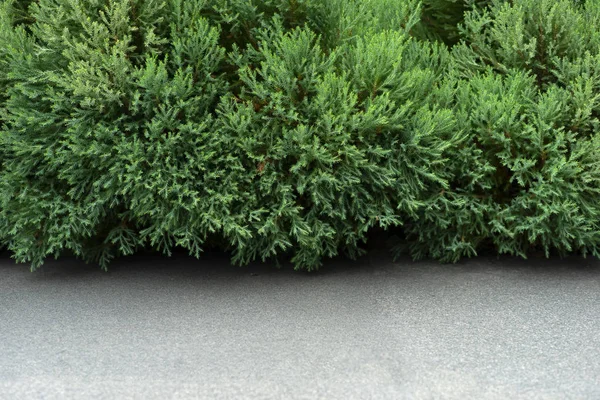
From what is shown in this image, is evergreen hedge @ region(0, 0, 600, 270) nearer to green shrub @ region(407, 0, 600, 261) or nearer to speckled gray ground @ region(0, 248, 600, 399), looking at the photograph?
green shrub @ region(407, 0, 600, 261)

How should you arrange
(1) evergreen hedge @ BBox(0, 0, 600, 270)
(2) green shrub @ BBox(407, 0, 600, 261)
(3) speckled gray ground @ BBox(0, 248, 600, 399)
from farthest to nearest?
(2) green shrub @ BBox(407, 0, 600, 261), (1) evergreen hedge @ BBox(0, 0, 600, 270), (3) speckled gray ground @ BBox(0, 248, 600, 399)

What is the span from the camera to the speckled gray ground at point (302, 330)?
328cm

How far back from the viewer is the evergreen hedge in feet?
14.2

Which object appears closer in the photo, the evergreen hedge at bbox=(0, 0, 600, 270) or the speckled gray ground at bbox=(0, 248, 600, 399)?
the speckled gray ground at bbox=(0, 248, 600, 399)

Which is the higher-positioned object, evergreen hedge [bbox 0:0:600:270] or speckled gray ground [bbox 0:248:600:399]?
evergreen hedge [bbox 0:0:600:270]

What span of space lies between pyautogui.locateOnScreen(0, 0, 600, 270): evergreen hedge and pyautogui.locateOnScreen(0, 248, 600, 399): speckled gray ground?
1.17 ft

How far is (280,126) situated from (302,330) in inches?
55.4

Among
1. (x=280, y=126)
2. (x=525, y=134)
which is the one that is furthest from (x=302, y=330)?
(x=525, y=134)

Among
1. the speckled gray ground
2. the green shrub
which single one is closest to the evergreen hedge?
the green shrub

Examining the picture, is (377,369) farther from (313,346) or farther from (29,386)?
(29,386)

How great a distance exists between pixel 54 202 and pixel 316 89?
2.03 m

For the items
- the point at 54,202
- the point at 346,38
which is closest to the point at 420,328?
the point at 346,38

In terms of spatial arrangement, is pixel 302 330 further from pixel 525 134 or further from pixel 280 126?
pixel 525 134

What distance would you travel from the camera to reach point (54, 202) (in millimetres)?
4551
